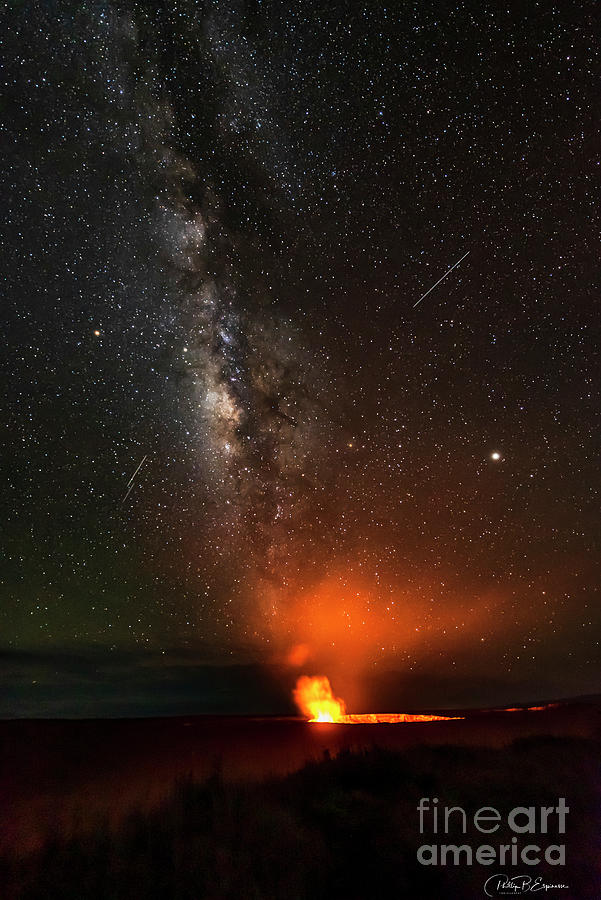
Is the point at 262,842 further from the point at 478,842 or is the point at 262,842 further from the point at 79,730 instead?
the point at 79,730

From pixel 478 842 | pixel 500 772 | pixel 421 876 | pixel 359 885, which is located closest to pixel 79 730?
pixel 359 885

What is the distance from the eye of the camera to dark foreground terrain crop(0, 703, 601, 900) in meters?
9.55

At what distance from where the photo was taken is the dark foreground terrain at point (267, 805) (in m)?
9.55

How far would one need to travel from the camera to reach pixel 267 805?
11.8m

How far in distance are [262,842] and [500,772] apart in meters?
6.62
